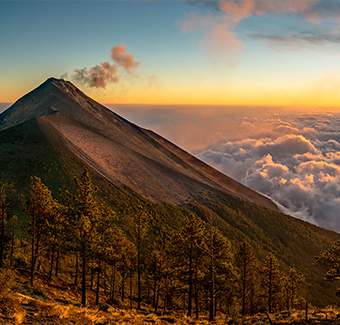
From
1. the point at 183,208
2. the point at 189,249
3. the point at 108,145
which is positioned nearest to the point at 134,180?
the point at 183,208

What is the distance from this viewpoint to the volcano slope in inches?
3000

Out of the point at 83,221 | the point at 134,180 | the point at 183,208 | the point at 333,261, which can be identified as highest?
the point at 134,180

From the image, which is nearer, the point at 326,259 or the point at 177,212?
the point at 326,259

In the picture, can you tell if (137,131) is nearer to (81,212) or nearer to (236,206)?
(236,206)

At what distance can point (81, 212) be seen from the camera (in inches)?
912

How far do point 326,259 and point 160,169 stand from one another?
9443cm

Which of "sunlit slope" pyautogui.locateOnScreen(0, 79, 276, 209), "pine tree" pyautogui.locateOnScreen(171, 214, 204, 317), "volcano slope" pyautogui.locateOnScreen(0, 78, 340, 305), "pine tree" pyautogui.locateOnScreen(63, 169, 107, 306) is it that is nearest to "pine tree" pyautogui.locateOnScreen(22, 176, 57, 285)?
"pine tree" pyautogui.locateOnScreen(63, 169, 107, 306)

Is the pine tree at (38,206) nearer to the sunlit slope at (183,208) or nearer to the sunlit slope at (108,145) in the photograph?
the sunlit slope at (183,208)

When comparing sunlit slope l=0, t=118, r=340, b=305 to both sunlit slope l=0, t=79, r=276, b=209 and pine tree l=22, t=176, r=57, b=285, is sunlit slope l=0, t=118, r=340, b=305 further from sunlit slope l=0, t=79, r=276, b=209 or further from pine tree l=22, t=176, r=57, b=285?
pine tree l=22, t=176, r=57, b=285

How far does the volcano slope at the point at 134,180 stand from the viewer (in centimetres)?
7619

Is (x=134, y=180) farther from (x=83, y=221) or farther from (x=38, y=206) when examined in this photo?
(x=83, y=221)

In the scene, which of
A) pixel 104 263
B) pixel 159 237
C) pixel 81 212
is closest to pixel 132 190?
pixel 159 237

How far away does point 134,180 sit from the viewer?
96438 millimetres

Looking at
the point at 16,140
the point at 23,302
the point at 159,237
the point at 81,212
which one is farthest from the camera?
the point at 16,140
